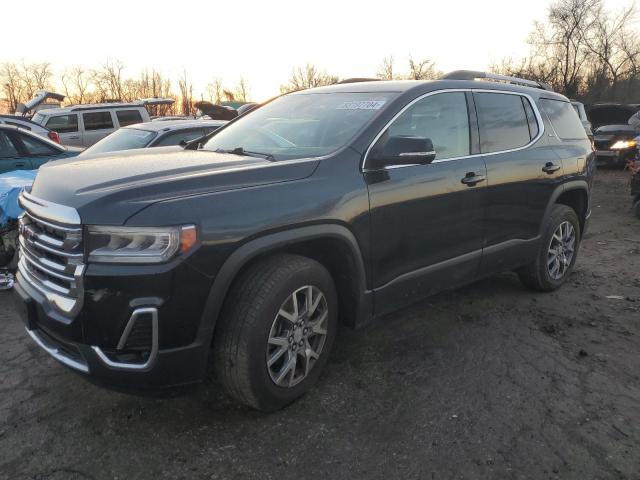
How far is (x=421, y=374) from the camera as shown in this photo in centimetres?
334

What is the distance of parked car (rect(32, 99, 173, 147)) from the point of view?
13.6 m

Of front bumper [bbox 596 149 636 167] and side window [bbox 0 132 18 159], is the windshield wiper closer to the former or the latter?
side window [bbox 0 132 18 159]

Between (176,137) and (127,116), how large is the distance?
27.1 ft

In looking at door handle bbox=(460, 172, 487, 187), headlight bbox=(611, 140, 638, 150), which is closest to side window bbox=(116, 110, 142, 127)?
door handle bbox=(460, 172, 487, 187)

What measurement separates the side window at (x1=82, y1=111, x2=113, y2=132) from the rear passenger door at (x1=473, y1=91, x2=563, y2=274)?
1205 cm

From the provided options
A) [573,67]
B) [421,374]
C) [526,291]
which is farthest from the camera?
[573,67]

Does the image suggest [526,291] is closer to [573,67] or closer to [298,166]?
[298,166]

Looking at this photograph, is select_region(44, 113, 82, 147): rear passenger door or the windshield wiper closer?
the windshield wiper

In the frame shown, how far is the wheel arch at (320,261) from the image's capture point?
246 cm

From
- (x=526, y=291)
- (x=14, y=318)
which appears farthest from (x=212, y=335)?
(x=526, y=291)

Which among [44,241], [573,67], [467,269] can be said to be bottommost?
[467,269]

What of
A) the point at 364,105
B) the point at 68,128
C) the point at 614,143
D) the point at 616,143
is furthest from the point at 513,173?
the point at 68,128

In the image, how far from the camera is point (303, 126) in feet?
11.7

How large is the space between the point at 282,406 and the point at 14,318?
2.72 metres
